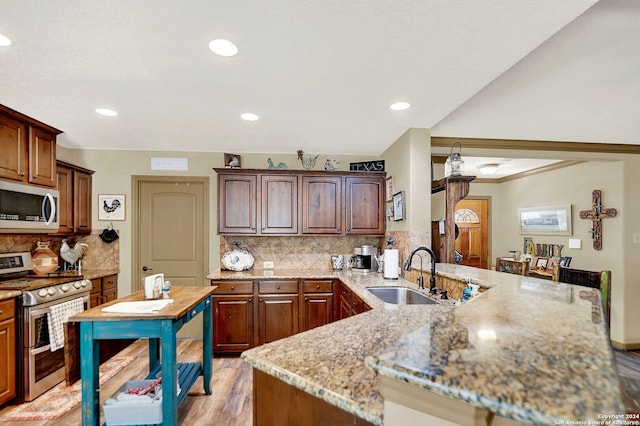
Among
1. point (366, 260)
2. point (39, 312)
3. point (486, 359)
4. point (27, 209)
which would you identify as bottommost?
point (39, 312)

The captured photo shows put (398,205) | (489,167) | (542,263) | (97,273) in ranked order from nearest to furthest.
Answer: (398,205) → (97,273) → (542,263) → (489,167)

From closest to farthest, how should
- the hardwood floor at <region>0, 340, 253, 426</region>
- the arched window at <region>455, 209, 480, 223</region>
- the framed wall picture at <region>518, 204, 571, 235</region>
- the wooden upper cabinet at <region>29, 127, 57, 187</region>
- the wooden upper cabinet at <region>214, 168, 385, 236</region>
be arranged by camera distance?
the hardwood floor at <region>0, 340, 253, 426</region> < the wooden upper cabinet at <region>29, 127, 57, 187</region> < the wooden upper cabinet at <region>214, 168, 385, 236</region> < the framed wall picture at <region>518, 204, 571, 235</region> < the arched window at <region>455, 209, 480, 223</region>

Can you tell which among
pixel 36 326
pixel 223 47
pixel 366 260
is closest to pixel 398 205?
pixel 366 260

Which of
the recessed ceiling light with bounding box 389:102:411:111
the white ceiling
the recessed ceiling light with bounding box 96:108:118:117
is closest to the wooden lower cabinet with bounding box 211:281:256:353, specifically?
the white ceiling

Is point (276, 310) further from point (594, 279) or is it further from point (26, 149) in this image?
point (594, 279)

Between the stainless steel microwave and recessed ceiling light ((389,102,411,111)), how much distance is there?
338 centimetres

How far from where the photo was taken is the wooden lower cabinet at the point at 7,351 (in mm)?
2408

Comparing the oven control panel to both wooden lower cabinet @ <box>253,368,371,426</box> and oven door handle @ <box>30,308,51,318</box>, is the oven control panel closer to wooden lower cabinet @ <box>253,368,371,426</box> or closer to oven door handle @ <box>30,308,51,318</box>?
oven door handle @ <box>30,308,51,318</box>

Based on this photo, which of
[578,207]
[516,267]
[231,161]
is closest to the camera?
[231,161]

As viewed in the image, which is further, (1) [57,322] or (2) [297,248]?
(2) [297,248]

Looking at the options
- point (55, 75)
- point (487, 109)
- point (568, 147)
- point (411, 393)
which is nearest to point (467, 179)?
point (487, 109)

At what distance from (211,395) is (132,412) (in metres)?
0.84

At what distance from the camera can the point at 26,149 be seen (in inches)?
115

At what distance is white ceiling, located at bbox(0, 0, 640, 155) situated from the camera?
1.51m
